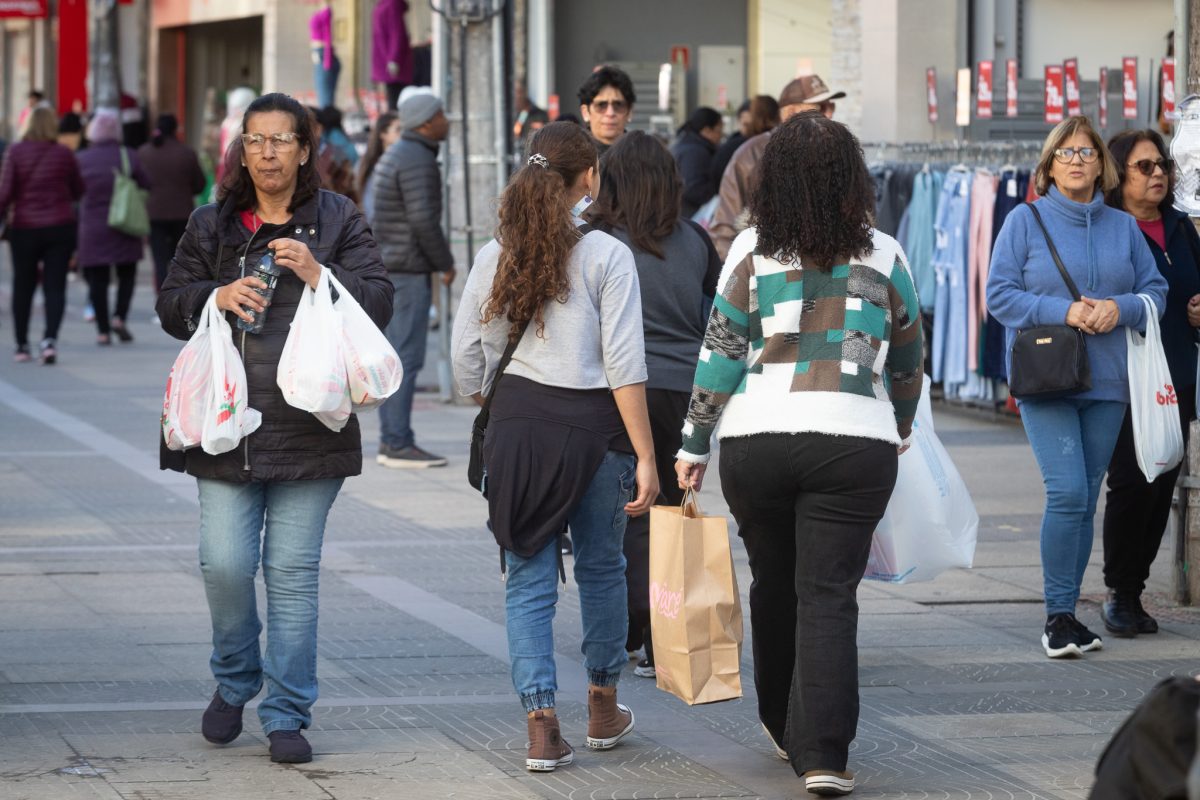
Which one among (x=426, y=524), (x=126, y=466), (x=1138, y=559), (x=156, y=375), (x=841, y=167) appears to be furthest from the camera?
(x=156, y=375)

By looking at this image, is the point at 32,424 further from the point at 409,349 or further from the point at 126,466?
the point at 409,349

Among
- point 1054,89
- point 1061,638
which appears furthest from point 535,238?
point 1054,89

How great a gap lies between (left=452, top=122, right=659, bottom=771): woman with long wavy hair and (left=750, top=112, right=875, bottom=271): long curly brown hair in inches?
20.4

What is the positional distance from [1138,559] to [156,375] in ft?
33.0

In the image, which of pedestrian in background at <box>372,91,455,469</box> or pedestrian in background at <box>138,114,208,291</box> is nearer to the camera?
pedestrian in background at <box>372,91,455,469</box>

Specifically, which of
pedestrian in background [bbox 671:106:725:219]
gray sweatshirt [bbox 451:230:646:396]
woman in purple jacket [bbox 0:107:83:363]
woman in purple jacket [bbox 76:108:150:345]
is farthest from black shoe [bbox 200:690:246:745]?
woman in purple jacket [bbox 76:108:150:345]

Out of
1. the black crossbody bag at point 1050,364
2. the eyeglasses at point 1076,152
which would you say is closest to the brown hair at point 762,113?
the eyeglasses at point 1076,152

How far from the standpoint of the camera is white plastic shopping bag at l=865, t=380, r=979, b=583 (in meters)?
6.11

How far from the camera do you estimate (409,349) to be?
11.4 metres

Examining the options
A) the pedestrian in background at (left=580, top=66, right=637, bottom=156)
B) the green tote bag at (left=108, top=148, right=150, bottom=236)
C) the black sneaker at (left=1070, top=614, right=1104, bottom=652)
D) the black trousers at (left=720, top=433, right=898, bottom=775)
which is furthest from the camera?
the green tote bag at (left=108, top=148, right=150, bottom=236)

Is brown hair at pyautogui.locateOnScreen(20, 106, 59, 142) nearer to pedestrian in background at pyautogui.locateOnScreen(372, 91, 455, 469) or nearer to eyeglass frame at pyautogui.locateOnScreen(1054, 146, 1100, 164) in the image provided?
pedestrian in background at pyautogui.locateOnScreen(372, 91, 455, 469)

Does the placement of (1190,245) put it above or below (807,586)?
above

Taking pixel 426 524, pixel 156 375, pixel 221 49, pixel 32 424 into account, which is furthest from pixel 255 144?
pixel 221 49

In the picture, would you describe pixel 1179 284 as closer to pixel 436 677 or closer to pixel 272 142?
pixel 436 677
